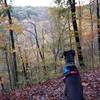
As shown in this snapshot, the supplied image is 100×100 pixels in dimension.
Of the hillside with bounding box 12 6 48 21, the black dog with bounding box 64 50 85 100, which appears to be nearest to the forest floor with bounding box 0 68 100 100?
the black dog with bounding box 64 50 85 100

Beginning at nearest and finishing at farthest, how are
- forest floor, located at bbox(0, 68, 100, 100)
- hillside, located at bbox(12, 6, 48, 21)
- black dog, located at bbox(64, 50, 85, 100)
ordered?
black dog, located at bbox(64, 50, 85, 100)
forest floor, located at bbox(0, 68, 100, 100)
hillside, located at bbox(12, 6, 48, 21)

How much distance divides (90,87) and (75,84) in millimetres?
3916

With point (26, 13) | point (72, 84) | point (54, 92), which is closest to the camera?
point (72, 84)

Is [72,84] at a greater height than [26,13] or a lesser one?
lesser

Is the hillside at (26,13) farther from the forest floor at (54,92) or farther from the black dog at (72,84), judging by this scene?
the black dog at (72,84)

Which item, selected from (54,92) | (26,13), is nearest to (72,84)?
(54,92)

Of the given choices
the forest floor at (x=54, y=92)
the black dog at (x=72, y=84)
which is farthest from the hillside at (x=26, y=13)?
the black dog at (x=72, y=84)

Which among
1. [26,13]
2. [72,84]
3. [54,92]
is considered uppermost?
[26,13]

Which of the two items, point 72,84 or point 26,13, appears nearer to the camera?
point 72,84

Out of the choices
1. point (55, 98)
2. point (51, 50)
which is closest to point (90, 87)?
point (55, 98)

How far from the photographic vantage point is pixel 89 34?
30.2 meters

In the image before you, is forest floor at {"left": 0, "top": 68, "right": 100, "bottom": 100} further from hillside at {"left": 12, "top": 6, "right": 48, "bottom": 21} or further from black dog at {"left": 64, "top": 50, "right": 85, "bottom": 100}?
hillside at {"left": 12, "top": 6, "right": 48, "bottom": 21}

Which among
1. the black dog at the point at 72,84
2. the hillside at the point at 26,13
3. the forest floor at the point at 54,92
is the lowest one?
the forest floor at the point at 54,92

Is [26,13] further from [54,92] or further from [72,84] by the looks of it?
[72,84]
